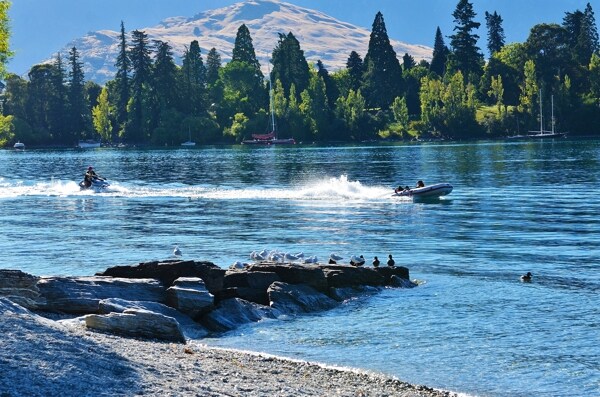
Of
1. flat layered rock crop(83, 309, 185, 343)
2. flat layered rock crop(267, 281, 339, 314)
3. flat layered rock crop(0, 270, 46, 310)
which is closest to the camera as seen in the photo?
flat layered rock crop(83, 309, 185, 343)

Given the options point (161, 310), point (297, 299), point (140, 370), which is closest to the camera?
point (140, 370)

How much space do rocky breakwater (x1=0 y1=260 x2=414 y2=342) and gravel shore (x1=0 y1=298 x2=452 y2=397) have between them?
0.99 metres

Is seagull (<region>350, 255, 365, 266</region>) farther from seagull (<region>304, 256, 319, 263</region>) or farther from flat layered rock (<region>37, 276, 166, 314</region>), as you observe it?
flat layered rock (<region>37, 276, 166, 314</region>)

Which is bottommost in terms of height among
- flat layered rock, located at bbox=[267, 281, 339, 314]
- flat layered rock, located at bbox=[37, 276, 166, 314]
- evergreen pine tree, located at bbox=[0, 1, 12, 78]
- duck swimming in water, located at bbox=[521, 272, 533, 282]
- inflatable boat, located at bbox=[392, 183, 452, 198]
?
duck swimming in water, located at bbox=[521, 272, 533, 282]

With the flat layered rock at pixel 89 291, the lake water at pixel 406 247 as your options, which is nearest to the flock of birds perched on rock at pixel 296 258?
the lake water at pixel 406 247

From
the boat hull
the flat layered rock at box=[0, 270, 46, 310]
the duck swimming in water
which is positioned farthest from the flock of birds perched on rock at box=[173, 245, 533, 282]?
the boat hull

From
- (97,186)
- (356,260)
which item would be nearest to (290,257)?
(356,260)

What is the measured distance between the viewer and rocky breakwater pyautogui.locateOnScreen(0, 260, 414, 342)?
24.5m

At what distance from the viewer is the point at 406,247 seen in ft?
146

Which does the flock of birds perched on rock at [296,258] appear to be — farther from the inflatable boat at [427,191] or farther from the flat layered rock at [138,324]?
the inflatable boat at [427,191]

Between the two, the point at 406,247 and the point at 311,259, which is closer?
the point at 311,259

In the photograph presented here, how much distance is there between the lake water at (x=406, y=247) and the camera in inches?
977

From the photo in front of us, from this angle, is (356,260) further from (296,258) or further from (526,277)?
(526,277)

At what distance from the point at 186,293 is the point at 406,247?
18.6 meters
